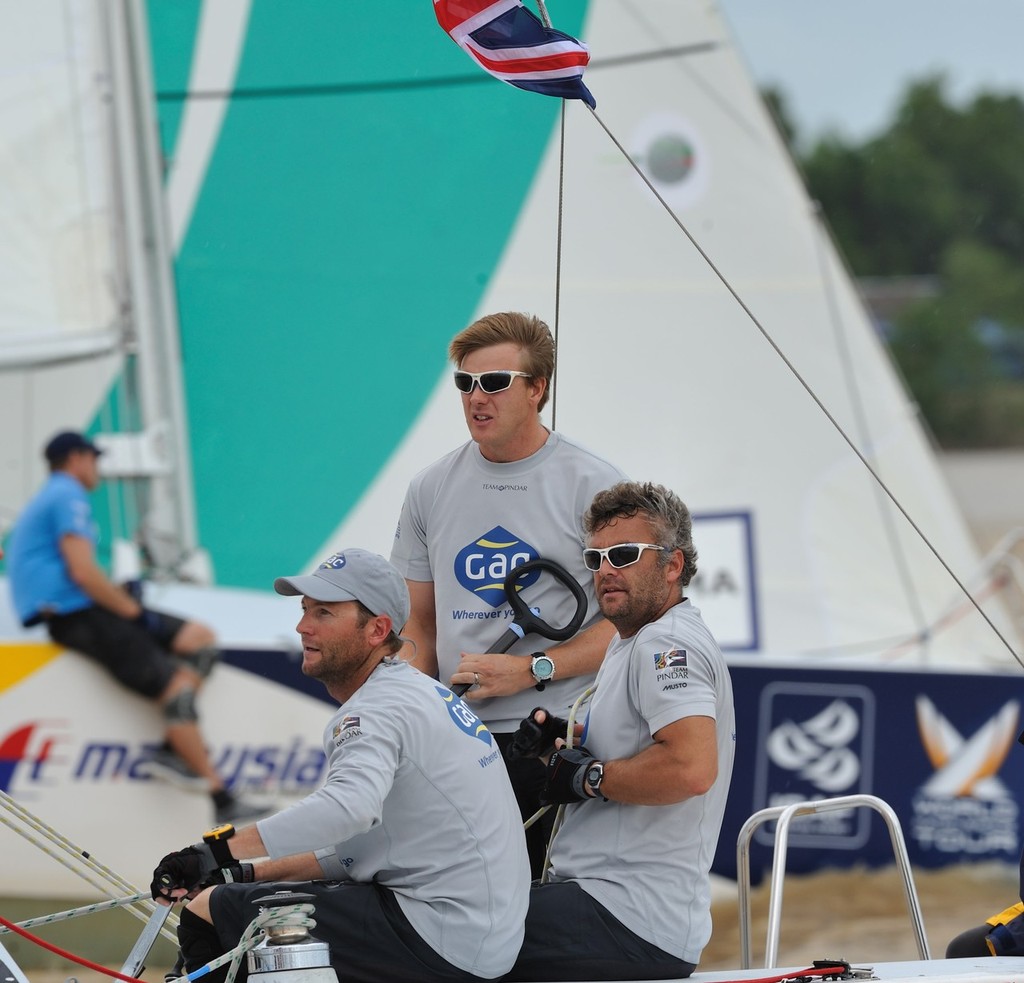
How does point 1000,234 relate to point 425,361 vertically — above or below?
above

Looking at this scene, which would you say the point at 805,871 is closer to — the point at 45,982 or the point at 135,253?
the point at 45,982

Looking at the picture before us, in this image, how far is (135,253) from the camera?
6531 millimetres

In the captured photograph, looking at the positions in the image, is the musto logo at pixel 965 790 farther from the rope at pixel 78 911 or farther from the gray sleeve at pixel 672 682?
the rope at pixel 78 911

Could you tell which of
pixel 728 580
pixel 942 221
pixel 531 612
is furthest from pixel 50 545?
pixel 942 221

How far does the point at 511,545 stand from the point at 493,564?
0.15 ft

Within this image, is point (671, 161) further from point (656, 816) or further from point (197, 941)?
point (197, 941)

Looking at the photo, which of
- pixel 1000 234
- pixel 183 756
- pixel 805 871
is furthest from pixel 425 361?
pixel 1000 234

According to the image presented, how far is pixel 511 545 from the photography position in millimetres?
3023

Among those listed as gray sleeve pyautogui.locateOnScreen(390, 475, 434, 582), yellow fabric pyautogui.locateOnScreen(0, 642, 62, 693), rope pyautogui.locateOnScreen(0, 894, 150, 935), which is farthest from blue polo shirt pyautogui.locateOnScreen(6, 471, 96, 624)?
rope pyautogui.locateOnScreen(0, 894, 150, 935)

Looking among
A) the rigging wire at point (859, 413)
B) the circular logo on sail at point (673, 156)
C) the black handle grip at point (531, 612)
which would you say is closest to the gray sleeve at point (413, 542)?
the black handle grip at point (531, 612)

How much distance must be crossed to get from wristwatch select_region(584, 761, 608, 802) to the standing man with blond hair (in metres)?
0.34

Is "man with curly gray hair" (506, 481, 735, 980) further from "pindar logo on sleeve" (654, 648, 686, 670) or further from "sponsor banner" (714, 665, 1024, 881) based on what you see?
"sponsor banner" (714, 665, 1024, 881)

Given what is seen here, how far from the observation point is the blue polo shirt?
5695mm

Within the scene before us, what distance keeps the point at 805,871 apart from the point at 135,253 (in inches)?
130
